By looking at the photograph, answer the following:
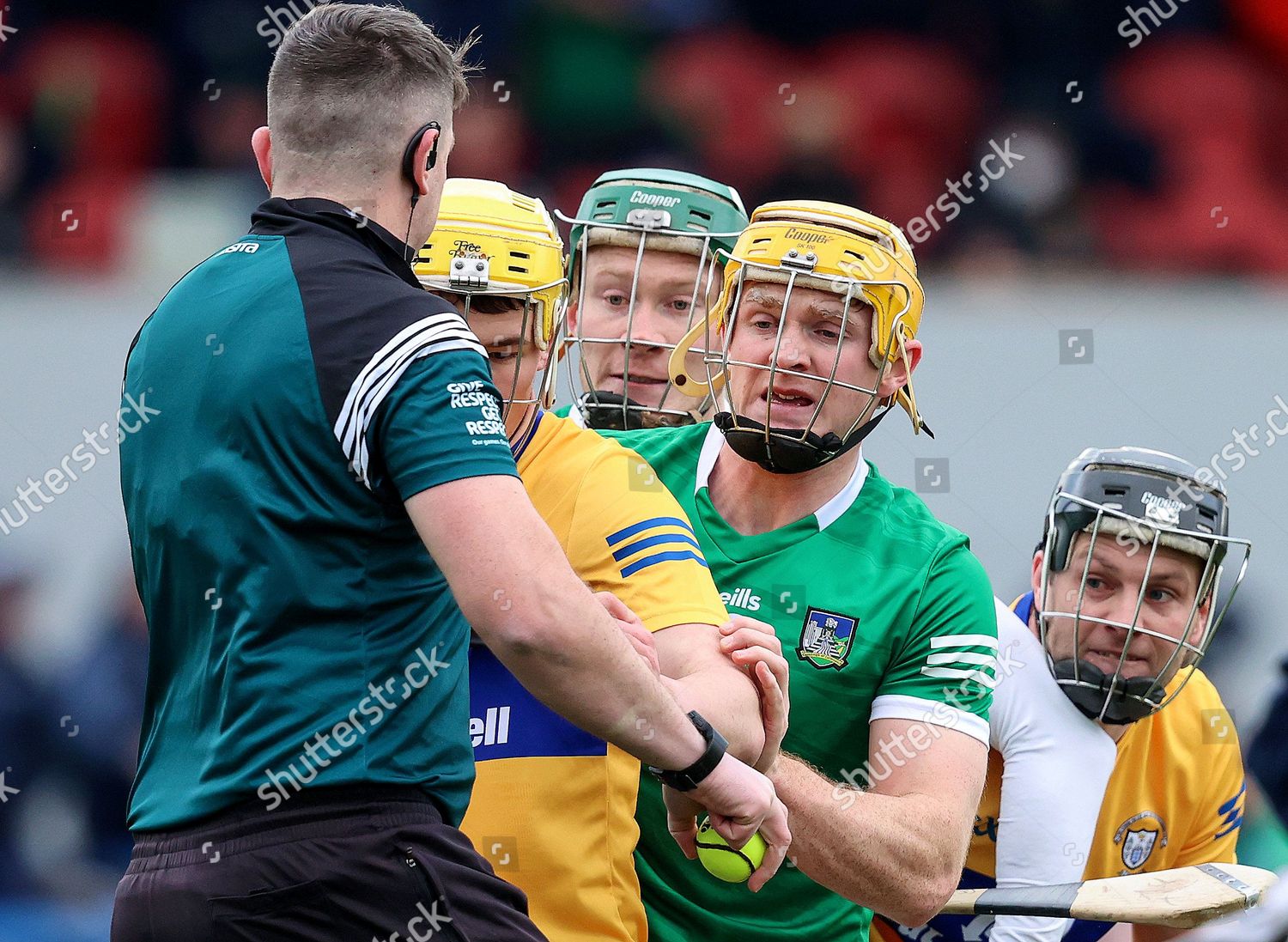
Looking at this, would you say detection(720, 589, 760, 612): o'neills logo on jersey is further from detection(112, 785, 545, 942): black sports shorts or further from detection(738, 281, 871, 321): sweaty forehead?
detection(112, 785, 545, 942): black sports shorts

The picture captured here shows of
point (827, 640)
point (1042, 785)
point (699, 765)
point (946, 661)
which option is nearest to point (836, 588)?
point (827, 640)

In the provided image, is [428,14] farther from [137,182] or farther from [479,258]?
[479,258]

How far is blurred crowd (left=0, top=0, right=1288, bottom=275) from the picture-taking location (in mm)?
6137

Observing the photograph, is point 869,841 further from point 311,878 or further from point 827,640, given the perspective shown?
point 311,878

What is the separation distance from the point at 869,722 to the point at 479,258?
103 cm

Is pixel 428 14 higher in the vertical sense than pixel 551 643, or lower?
higher

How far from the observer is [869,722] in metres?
2.70

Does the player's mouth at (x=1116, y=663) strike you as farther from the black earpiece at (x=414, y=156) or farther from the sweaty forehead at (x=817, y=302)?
the black earpiece at (x=414, y=156)

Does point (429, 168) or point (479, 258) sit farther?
point (479, 258)

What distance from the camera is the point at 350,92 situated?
194 cm

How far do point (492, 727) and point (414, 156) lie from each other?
95cm

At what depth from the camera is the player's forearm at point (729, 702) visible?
216cm

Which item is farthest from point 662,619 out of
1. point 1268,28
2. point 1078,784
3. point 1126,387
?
point 1268,28

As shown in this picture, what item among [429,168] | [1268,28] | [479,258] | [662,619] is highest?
[1268,28]
